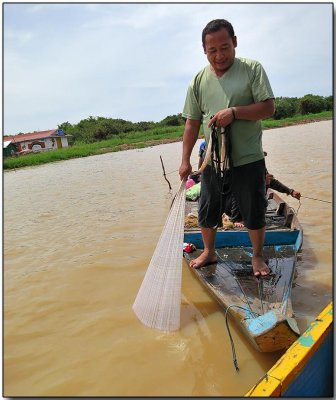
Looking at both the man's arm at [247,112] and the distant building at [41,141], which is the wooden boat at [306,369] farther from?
the distant building at [41,141]

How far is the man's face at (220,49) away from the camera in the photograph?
236cm

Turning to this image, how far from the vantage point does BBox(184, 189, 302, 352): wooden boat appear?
78.8 inches

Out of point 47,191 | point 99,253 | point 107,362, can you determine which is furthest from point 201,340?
point 47,191

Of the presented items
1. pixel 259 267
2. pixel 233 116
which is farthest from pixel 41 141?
pixel 233 116

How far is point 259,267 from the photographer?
9.32 ft

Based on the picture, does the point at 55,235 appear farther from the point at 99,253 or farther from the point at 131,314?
the point at 131,314

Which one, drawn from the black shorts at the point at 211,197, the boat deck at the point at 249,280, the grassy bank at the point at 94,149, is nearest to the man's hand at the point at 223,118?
the black shorts at the point at 211,197

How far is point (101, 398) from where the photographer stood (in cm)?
200

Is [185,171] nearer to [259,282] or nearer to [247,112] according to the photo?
[247,112]

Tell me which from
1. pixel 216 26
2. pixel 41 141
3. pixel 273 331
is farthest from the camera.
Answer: pixel 41 141

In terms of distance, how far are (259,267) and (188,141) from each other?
1.12m

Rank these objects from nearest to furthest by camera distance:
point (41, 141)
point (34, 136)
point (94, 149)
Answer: point (94, 149), point (41, 141), point (34, 136)

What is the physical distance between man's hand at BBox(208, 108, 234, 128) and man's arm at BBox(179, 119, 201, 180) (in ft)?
1.08

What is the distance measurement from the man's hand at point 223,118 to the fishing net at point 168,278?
0.55m
